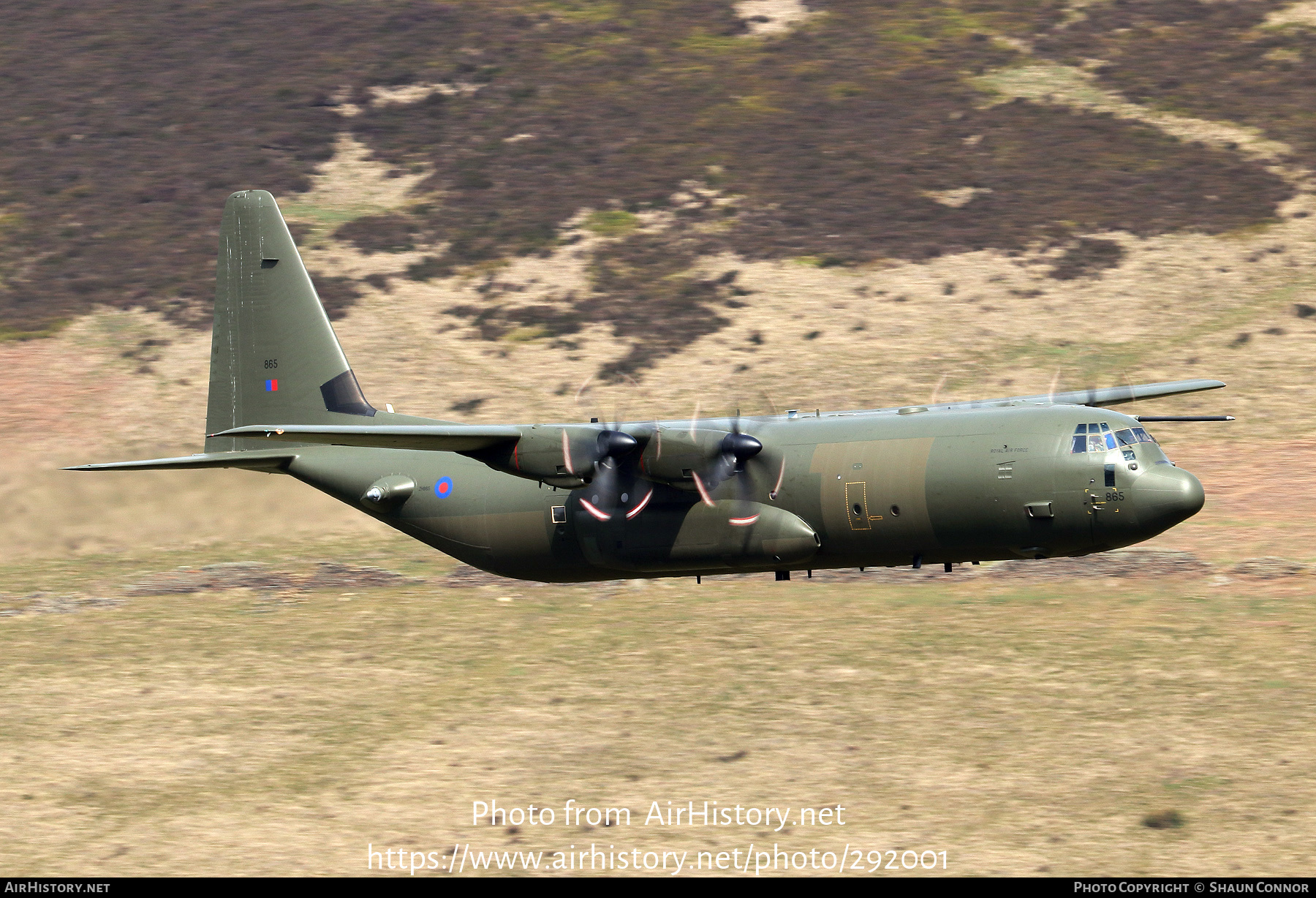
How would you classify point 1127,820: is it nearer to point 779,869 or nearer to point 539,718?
point 779,869

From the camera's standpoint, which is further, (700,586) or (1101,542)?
(700,586)

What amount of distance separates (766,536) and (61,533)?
26.2m

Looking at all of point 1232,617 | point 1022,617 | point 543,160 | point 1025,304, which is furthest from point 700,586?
point 543,160

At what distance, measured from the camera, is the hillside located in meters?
55.9

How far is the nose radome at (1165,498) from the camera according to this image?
25500mm

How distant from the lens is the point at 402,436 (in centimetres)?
2759

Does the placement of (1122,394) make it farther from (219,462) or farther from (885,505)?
(219,462)

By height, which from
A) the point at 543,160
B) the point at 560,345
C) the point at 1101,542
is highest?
the point at 543,160

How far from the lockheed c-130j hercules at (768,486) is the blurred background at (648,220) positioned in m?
8.53

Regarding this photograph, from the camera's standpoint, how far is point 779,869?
27.6 metres

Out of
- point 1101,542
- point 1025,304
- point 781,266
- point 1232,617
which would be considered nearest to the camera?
point 1101,542

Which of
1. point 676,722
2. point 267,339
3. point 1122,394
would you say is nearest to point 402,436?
point 676,722

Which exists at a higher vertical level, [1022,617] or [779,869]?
[1022,617]

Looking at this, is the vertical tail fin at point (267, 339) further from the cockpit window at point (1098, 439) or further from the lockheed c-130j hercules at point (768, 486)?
the cockpit window at point (1098, 439)
